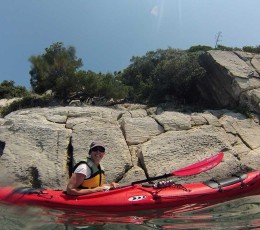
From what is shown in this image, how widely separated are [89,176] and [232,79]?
8413mm

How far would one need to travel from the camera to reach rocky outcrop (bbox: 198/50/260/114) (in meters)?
12.8

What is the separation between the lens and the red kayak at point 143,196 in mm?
6414

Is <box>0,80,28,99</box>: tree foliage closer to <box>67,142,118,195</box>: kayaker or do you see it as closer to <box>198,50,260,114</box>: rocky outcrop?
<box>198,50,260,114</box>: rocky outcrop

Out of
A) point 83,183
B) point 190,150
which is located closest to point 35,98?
point 190,150

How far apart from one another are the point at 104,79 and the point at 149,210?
29.1ft

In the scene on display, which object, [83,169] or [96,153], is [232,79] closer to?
[96,153]

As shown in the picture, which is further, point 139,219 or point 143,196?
point 143,196

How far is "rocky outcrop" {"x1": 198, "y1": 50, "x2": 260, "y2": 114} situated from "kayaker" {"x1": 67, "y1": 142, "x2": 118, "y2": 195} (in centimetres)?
745

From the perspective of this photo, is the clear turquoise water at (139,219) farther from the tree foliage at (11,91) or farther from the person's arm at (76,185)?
the tree foliage at (11,91)

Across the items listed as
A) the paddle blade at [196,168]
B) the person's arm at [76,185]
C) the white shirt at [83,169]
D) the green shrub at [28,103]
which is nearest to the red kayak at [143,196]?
the person's arm at [76,185]

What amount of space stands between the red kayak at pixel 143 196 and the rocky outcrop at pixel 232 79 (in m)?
5.94

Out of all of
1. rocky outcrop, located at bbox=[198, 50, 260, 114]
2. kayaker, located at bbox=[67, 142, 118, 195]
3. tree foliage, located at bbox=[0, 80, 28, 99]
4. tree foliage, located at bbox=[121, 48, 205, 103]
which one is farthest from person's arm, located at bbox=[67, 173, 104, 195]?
tree foliage, located at bbox=[0, 80, 28, 99]

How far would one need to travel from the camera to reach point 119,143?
9.91 m

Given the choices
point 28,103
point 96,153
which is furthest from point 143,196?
point 28,103
